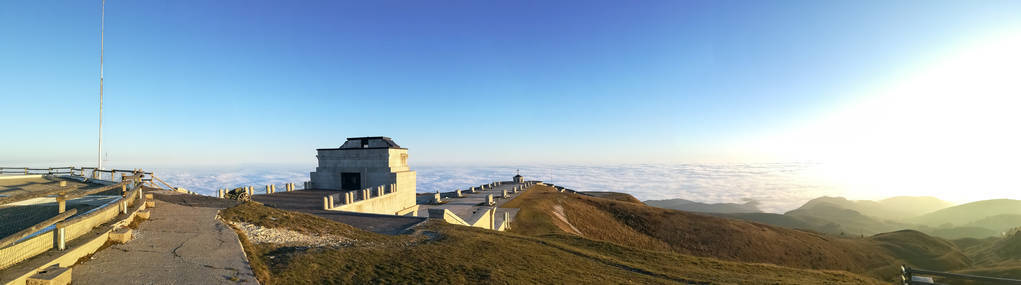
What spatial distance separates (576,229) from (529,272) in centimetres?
2596

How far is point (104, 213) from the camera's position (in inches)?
361

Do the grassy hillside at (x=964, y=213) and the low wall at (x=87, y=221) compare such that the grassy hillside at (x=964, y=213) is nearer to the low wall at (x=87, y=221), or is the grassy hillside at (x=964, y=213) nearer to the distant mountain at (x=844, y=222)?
the distant mountain at (x=844, y=222)

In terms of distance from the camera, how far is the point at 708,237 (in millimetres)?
39281

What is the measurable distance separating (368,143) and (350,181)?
3.94 metres

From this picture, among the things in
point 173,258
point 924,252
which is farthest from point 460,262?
point 924,252

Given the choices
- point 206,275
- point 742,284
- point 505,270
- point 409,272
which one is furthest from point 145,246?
point 742,284

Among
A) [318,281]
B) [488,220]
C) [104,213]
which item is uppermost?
[104,213]

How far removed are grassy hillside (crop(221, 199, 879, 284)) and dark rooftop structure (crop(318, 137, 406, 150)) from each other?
19149 millimetres

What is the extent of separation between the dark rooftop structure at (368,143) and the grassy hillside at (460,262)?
19.1m

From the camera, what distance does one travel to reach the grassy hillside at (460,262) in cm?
825

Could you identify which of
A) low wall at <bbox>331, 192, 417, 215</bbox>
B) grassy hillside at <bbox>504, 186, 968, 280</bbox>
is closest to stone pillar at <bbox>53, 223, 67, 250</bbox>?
low wall at <bbox>331, 192, 417, 215</bbox>

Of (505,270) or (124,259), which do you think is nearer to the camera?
(124,259)

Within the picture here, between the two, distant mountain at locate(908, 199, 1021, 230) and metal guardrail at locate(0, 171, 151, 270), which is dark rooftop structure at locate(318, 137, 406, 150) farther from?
distant mountain at locate(908, 199, 1021, 230)

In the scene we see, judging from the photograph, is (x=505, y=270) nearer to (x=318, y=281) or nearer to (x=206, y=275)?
(x=318, y=281)
